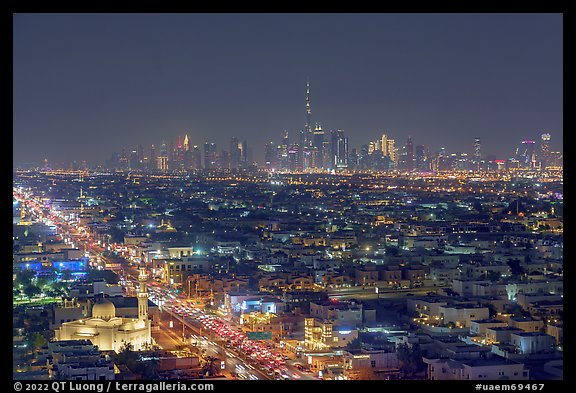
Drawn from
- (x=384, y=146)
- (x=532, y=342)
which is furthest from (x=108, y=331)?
(x=384, y=146)

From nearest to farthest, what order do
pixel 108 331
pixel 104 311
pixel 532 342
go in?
pixel 532 342, pixel 108 331, pixel 104 311

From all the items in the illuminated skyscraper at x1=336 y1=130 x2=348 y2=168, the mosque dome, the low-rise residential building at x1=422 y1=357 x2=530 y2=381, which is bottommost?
the low-rise residential building at x1=422 y1=357 x2=530 y2=381

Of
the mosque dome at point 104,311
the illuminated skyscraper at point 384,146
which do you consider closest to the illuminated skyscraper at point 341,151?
the illuminated skyscraper at point 384,146

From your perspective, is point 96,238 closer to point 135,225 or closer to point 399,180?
point 135,225

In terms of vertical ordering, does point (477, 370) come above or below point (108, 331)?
below

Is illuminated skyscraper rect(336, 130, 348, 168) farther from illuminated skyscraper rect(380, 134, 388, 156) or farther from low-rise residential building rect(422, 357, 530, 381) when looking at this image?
low-rise residential building rect(422, 357, 530, 381)

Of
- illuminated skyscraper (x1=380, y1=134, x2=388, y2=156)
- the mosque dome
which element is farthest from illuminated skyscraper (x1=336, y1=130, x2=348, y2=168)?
the mosque dome

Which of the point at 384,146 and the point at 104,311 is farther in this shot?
the point at 384,146

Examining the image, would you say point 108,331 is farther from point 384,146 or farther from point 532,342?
point 384,146
